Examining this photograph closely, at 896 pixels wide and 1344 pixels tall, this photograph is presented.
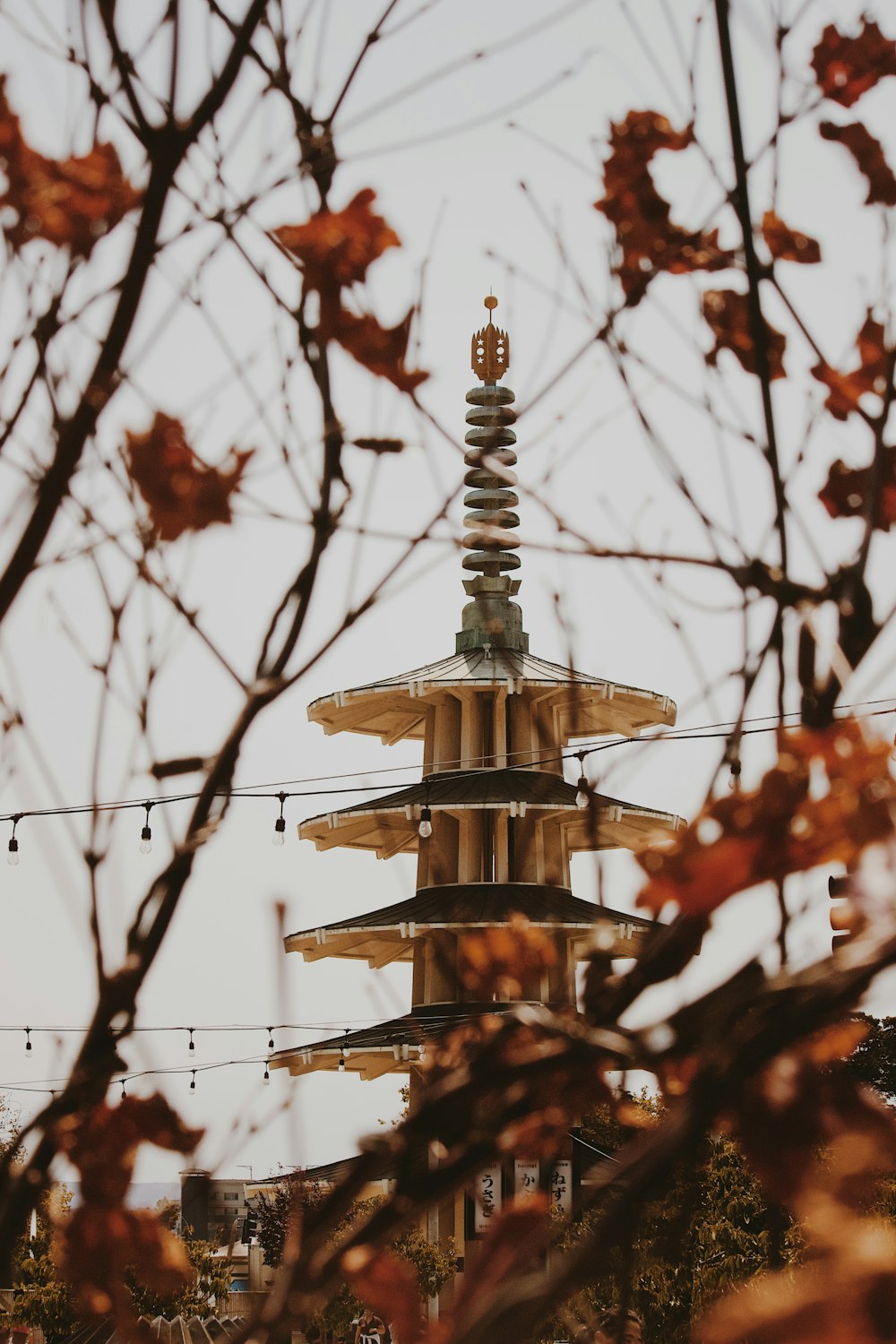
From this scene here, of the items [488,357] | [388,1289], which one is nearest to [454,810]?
[488,357]

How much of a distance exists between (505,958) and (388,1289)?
0.31 meters

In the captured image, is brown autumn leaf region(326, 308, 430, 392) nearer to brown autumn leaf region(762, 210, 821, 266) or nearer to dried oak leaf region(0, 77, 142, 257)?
dried oak leaf region(0, 77, 142, 257)

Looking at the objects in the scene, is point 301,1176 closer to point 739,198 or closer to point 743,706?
point 743,706

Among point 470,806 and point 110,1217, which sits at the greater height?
point 470,806

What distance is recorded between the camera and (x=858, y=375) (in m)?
1.56

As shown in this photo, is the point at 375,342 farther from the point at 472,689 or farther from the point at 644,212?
the point at 472,689

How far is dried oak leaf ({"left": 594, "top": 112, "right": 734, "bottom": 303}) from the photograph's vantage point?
167 centimetres

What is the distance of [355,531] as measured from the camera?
4.46 ft

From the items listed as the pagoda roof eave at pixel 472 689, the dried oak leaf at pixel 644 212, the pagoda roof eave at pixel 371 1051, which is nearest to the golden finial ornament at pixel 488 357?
the pagoda roof eave at pixel 472 689

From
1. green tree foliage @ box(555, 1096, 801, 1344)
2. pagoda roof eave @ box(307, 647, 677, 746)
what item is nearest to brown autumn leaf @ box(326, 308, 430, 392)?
green tree foliage @ box(555, 1096, 801, 1344)

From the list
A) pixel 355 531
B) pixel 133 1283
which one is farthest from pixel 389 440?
pixel 133 1283

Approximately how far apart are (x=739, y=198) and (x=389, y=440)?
1.25 feet

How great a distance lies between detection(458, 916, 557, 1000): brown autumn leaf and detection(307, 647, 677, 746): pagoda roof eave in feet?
55.6

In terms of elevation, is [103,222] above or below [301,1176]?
above
